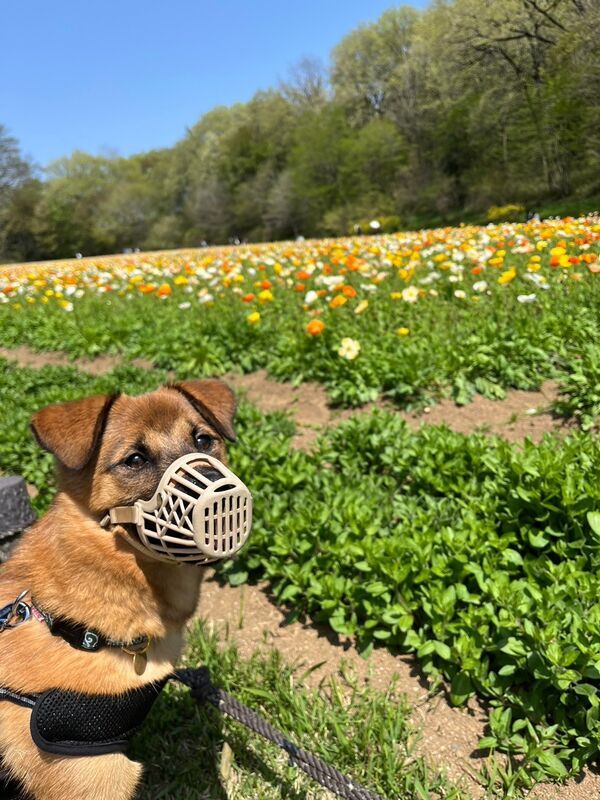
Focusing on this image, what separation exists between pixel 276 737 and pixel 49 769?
0.92 meters

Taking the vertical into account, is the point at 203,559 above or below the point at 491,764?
above

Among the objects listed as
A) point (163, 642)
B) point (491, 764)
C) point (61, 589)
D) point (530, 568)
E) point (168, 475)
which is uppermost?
point (168, 475)

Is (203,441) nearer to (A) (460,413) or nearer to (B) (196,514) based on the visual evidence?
(B) (196,514)

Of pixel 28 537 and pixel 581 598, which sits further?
pixel 581 598

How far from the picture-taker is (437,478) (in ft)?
13.5

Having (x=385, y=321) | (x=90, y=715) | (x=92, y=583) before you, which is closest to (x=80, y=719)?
(x=90, y=715)

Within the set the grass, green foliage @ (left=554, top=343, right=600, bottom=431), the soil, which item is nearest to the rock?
the grass

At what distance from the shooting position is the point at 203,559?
1.92 metres

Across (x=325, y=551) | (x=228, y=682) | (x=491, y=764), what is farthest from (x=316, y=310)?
(x=491, y=764)

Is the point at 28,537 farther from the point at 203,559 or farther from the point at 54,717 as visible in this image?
the point at 203,559

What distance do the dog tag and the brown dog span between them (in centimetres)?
2

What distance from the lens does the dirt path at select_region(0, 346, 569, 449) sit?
5125 mm

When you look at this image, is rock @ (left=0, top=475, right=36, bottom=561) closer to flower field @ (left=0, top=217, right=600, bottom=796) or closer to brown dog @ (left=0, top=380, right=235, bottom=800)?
brown dog @ (left=0, top=380, right=235, bottom=800)

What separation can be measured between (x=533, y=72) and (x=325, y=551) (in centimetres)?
4225
